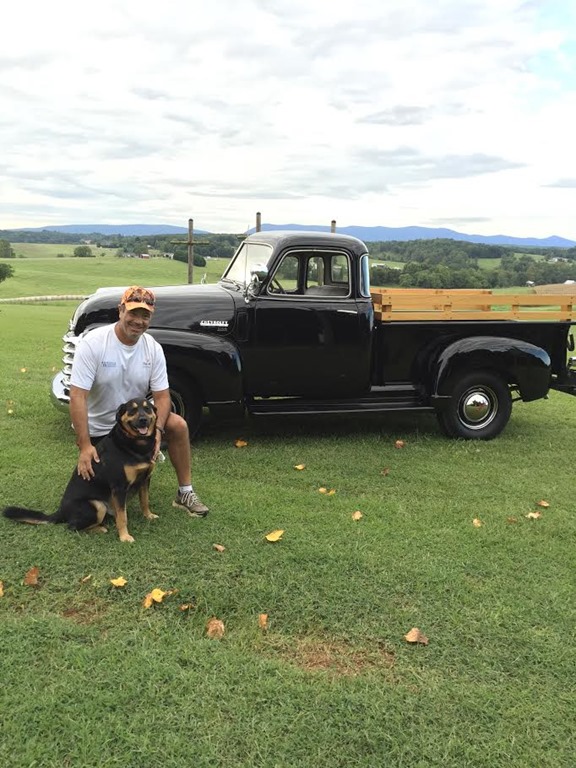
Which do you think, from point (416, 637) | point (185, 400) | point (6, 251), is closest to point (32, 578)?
point (416, 637)

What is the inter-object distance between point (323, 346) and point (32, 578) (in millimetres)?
3667

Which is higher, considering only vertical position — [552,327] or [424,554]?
[552,327]

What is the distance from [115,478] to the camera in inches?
157

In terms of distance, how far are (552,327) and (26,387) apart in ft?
22.2

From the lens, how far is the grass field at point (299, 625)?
8.24ft

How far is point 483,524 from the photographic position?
4.62m

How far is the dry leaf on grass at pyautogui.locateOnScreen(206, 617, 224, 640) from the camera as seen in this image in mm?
3162

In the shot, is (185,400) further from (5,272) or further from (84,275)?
(84,275)

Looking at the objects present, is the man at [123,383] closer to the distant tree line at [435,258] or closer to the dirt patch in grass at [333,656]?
the dirt patch in grass at [333,656]

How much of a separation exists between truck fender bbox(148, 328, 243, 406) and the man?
48.5 inches

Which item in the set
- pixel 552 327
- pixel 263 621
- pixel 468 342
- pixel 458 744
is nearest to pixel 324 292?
pixel 468 342

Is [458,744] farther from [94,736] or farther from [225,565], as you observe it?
[225,565]

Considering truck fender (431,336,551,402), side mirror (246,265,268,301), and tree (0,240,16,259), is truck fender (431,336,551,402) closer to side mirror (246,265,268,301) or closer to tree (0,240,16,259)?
side mirror (246,265,268,301)

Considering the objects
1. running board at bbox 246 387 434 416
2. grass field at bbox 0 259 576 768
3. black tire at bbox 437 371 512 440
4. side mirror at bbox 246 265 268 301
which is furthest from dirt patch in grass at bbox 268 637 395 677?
black tire at bbox 437 371 512 440
